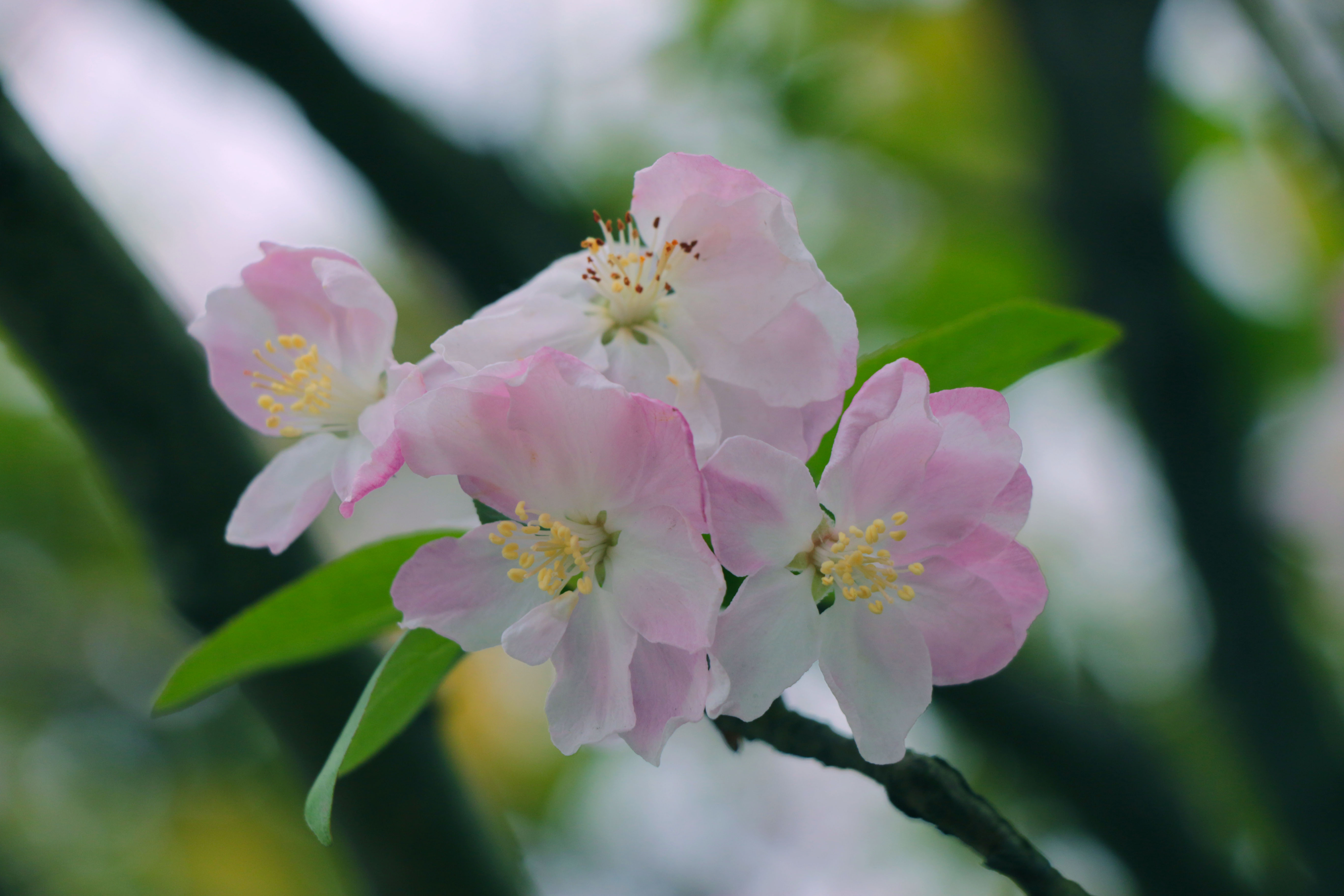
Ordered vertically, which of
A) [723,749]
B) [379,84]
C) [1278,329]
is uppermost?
[379,84]

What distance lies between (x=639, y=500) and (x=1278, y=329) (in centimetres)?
275

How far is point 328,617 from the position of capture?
96 cm

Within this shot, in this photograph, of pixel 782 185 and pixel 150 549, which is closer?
pixel 150 549

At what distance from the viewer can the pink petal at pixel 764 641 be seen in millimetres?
688

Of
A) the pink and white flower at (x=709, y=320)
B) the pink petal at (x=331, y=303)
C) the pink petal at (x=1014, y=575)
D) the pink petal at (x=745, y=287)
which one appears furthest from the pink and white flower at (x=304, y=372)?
the pink petal at (x=1014, y=575)

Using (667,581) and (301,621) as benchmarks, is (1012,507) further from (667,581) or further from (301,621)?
(301,621)

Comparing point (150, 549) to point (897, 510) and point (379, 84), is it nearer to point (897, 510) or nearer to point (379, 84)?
point (379, 84)

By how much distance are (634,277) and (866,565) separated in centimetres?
31

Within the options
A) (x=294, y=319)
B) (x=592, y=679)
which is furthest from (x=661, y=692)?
(x=294, y=319)

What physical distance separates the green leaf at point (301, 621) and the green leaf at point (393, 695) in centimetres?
11

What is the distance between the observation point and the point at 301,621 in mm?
953

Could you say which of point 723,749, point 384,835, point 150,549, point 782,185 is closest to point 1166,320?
point 782,185

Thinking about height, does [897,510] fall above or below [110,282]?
below

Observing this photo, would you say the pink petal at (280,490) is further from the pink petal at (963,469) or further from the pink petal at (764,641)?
the pink petal at (963,469)
